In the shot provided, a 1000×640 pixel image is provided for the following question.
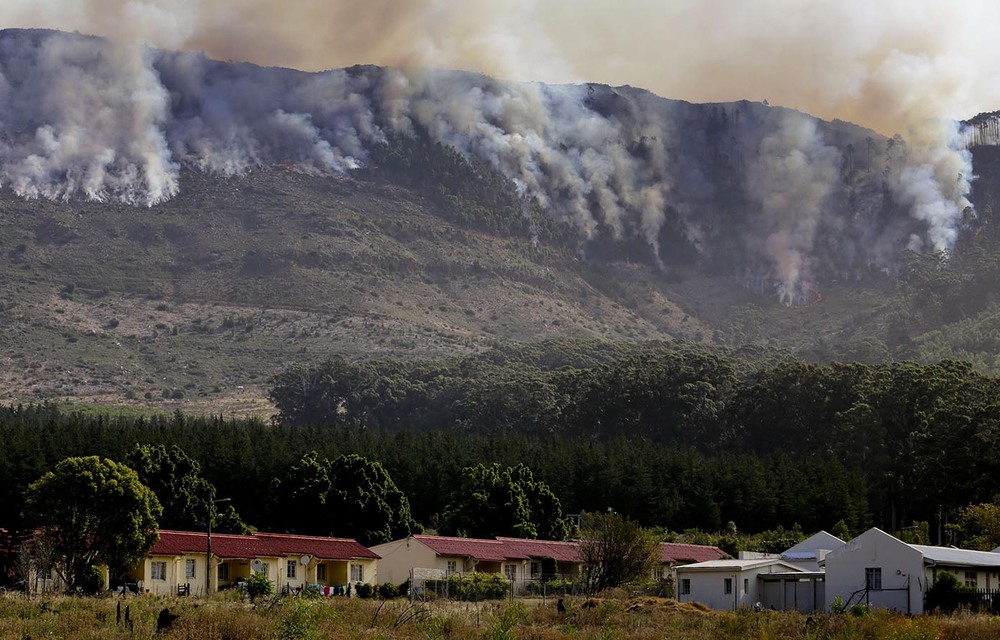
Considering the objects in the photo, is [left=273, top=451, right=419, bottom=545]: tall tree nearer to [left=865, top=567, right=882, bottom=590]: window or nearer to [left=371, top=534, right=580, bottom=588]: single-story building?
[left=371, top=534, right=580, bottom=588]: single-story building

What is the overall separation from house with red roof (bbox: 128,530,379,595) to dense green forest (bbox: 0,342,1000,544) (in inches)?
505

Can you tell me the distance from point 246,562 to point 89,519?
8676 millimetres

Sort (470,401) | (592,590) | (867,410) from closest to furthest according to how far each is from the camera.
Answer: (592,590) → (867,410) → (470,401)

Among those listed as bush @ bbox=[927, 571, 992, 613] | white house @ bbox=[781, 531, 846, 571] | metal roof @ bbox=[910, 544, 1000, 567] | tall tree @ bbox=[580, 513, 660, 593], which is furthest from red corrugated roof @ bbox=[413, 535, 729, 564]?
bush @ bbox=[927, 571, 992, 613]

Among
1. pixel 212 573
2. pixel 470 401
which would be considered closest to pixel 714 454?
pixel 470 401

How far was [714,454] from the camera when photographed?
461 ft

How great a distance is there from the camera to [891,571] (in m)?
59.9

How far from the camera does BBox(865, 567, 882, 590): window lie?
197ft

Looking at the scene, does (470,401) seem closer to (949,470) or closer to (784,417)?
(784,417)

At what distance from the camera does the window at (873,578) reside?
2365 inches

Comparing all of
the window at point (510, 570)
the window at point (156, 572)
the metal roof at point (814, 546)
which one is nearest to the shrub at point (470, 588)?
the window at point (510, 570)

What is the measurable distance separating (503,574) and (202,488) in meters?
18.3

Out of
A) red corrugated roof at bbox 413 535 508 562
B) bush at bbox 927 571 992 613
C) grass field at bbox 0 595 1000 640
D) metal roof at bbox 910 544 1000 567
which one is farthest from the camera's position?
red corrugated roof at bbox 413 535 508 562

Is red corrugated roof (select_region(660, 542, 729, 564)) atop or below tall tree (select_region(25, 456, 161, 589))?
below
